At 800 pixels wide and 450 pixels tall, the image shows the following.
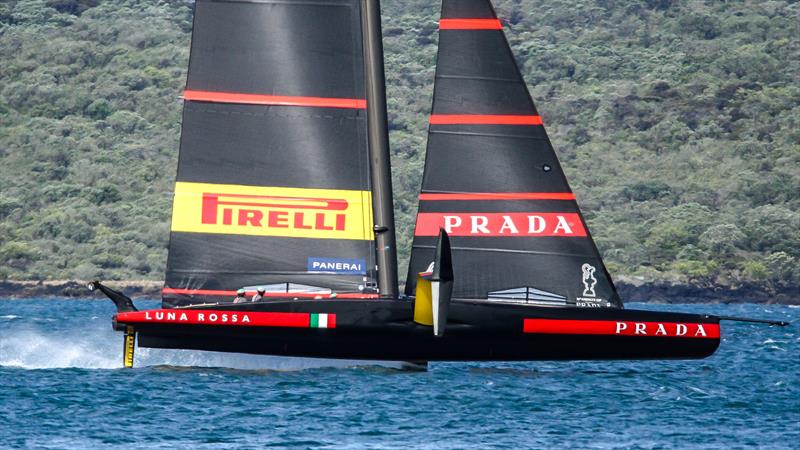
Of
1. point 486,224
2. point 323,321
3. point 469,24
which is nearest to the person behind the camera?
point 323,321

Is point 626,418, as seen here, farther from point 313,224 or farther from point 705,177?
point 705,177

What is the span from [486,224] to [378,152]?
2.20 metres

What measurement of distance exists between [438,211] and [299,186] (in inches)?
93.7

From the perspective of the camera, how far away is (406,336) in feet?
90.0

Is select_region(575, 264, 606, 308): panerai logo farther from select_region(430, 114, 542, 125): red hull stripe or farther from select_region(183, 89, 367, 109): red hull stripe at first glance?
select_region(183, 89, 367, 109): red hull stripe

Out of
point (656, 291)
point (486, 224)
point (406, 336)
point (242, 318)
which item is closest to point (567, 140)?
point (656, 291)

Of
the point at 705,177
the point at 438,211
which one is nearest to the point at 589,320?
the point at 438,211

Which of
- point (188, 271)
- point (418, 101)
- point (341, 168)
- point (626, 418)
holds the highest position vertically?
point (418, 101)

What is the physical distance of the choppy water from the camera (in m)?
22.7

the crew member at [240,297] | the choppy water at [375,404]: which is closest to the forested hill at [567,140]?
the choppy water at [375,404]

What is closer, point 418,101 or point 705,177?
point 705,177

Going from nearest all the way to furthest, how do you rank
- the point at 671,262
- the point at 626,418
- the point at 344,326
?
the point at 626,418 → the point at 344,326 → the point at 671,262

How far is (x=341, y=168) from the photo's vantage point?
28.2 metres

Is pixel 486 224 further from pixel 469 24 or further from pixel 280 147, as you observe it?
pixel 280 147
